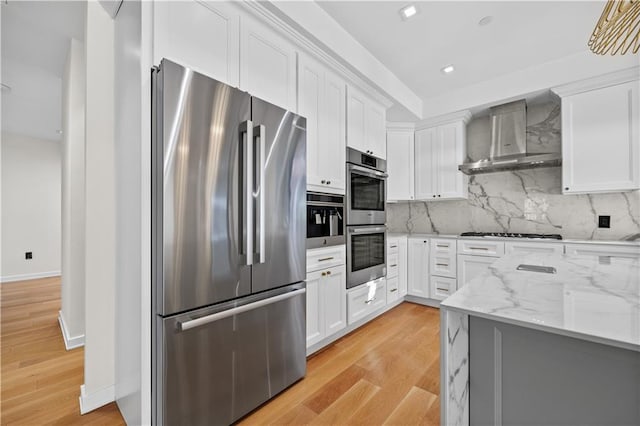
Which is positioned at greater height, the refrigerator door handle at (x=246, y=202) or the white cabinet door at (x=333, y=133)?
the white cabinet door at (x=333, y=133)

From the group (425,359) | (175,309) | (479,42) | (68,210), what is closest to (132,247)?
(175,309)

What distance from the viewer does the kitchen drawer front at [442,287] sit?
11.4 ft

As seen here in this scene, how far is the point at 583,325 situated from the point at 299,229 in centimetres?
146

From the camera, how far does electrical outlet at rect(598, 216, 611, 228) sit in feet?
9.75

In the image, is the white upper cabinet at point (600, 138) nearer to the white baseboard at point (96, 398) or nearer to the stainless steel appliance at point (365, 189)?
the stainless steel appliance at point (365, 189)

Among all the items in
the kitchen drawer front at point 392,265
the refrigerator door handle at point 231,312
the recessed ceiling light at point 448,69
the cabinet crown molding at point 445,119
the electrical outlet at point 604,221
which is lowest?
the kitchen drawer front at point 392,265

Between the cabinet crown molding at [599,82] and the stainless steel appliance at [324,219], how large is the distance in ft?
8.74

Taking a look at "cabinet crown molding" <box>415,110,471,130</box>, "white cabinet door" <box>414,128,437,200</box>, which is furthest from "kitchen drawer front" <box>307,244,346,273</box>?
"cabinet crown molding" <box>415,110,471,130</box>

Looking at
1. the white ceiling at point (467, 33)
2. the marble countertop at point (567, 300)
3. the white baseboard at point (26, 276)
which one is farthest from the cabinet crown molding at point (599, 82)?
the white baseboard at point (26, 276)

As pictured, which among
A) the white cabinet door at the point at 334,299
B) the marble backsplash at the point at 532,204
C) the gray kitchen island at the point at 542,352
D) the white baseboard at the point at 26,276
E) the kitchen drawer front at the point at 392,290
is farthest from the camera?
the white baseboard at the point at 26,276

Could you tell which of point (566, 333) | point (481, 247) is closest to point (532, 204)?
point (481, 247)

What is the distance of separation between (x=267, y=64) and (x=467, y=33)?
194 centimetres

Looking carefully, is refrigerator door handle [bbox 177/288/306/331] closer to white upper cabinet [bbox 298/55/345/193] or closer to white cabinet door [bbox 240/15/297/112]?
white upper cabinet [bbox 298/55/345/193]

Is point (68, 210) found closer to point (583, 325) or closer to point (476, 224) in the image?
point (583, 325)
